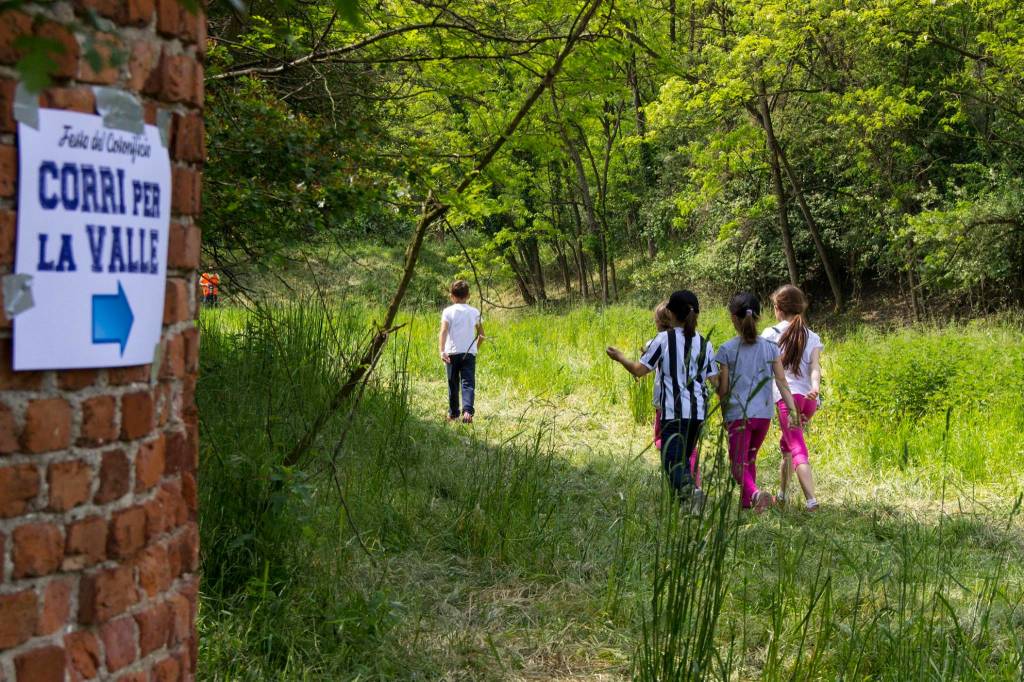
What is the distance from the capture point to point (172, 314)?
7.59 feet

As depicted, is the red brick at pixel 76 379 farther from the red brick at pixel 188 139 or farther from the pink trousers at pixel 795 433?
the pink trousers at pixel 795 433

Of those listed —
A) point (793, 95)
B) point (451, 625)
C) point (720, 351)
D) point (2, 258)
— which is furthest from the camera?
point (793, 95)

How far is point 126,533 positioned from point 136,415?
0.25m

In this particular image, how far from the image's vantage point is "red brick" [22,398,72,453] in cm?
189

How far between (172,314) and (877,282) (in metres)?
25.4

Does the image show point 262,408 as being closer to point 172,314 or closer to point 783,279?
point 172,314

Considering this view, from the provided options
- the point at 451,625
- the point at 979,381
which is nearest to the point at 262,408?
the point at 451,625

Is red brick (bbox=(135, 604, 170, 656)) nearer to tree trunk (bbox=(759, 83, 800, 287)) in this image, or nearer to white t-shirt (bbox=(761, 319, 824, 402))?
white t-shirt (bbox=(761, 319, 824, 402))

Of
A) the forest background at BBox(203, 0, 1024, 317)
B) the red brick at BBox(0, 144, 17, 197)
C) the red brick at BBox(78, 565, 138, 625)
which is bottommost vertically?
the red brick at BBox(78, 565, 138, 625)

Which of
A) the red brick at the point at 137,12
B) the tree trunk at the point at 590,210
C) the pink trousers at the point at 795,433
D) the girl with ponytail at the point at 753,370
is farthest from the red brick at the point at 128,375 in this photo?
the tree trunk at the point at 590,210

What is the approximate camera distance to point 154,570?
7.34 feet

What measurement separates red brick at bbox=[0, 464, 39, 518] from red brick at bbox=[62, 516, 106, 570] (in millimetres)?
110

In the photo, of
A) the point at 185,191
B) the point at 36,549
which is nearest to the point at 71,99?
the point at 185,191

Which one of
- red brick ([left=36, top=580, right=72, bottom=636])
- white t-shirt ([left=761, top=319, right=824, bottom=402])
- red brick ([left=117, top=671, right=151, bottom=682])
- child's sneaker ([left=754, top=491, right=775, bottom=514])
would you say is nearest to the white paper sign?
red brick ([left=36, top=580, right=72, bottom=636])
